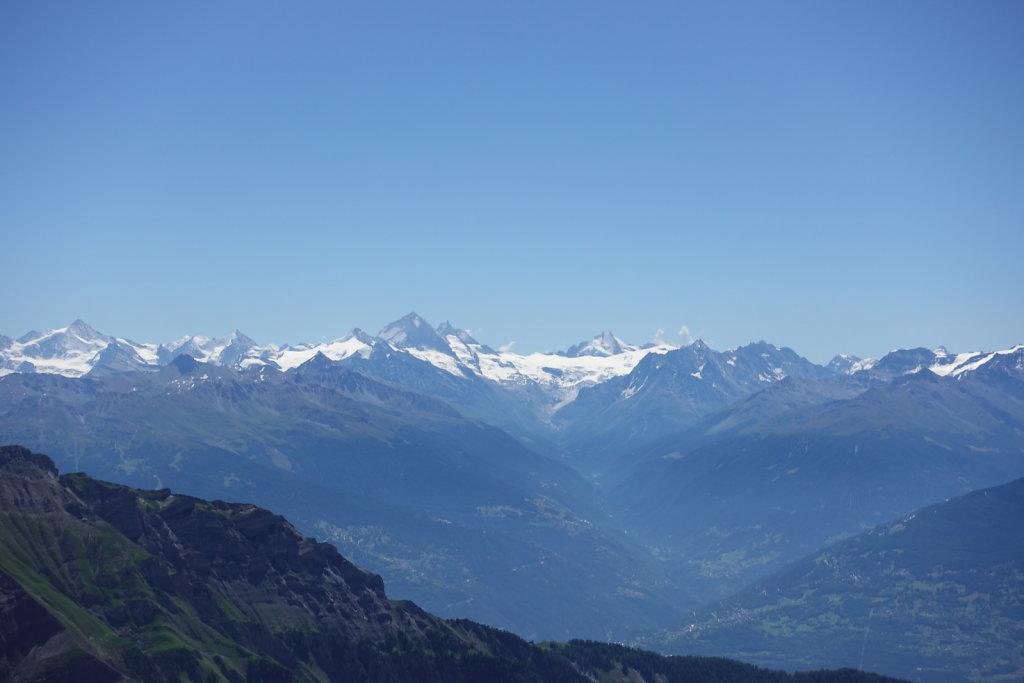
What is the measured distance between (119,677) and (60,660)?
1101cm

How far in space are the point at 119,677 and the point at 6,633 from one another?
22.4 m

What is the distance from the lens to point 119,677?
199m

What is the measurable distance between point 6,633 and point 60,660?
11.6m

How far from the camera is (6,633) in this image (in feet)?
655

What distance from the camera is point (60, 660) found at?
19825 centimetres
